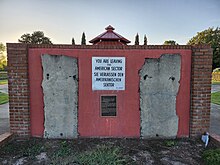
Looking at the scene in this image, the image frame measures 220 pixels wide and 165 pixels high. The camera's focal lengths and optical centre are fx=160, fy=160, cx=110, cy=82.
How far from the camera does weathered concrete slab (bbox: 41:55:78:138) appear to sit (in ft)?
12.3

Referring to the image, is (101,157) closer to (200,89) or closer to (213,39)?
(200,89)

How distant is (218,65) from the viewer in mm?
28688

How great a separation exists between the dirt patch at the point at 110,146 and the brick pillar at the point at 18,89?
38 cm

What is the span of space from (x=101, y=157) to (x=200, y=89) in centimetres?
275

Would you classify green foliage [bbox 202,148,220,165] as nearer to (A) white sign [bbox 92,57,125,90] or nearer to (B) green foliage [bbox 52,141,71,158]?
(A) white sign [bbox 92,57,125,90]

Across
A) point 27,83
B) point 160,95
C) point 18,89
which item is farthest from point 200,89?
point 18,89

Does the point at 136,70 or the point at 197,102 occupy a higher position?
the point at 136,70

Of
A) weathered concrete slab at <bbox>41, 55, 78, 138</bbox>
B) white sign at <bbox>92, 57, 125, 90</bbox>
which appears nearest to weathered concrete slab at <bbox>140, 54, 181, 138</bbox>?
white sign at <bbox>92, 57, 125, 90</bbox>

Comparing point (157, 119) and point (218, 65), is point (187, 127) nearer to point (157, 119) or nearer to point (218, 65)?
point (157, 119)

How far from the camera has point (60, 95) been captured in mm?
3811

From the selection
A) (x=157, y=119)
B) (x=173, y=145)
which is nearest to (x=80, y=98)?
(x=157, y=119)

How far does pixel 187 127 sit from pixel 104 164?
2328 millimetres

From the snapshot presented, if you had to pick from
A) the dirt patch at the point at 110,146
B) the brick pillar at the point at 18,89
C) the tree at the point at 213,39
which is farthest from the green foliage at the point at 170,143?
the tree at the point at 213,39

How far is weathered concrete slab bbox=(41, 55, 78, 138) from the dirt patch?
0.28m
